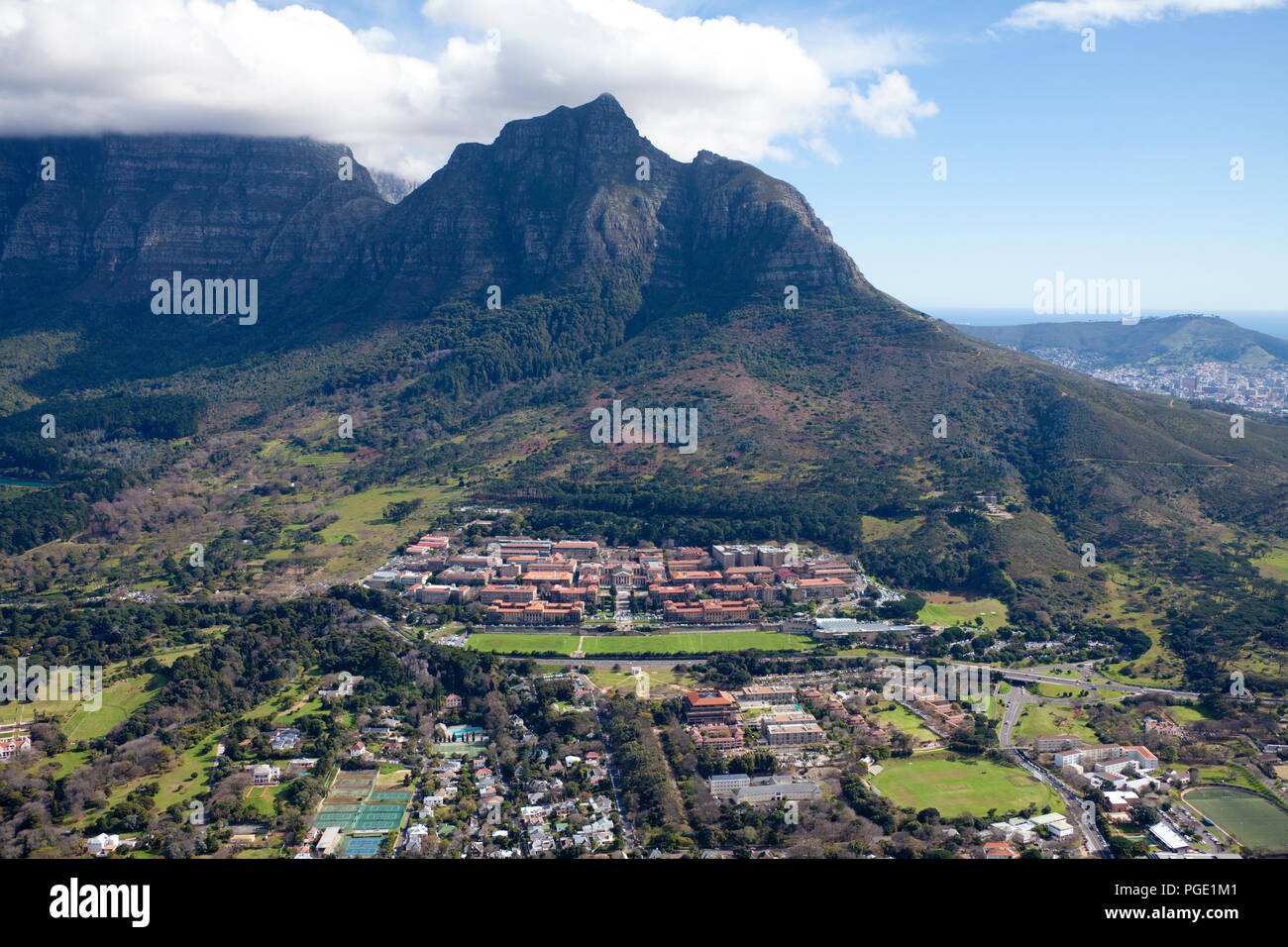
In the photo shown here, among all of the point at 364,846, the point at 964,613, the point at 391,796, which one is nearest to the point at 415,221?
the point at 964,613

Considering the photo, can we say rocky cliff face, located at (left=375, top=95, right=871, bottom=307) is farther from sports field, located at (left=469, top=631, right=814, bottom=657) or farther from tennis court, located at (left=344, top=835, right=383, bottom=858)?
tennis court, located at (left=344, top=835, right=383, bottom=858)

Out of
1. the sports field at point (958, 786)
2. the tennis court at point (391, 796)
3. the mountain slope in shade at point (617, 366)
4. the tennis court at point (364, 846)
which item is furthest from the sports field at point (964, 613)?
the tennis court at point (364, 846)

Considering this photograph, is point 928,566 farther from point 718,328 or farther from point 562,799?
point 718,328

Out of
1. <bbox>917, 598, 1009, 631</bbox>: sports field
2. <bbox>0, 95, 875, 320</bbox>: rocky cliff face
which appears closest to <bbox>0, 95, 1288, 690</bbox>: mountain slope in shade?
<bbox>0, 95, 875, 320</bbox>: rocky cliff face

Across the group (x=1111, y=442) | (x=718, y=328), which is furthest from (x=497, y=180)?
(x=1111, y=442)

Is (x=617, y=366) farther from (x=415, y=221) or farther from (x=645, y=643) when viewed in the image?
(x=645, y=643)

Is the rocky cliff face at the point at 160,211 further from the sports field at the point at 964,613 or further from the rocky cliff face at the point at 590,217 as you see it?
the sports field at the point at 964,613
